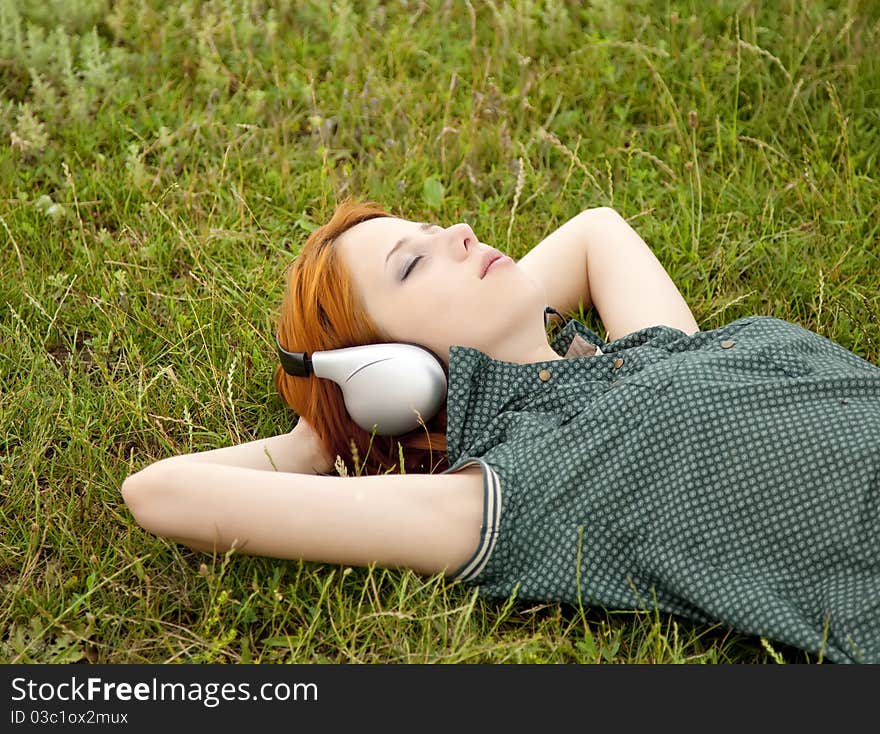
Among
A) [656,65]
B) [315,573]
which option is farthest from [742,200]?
[315,573]

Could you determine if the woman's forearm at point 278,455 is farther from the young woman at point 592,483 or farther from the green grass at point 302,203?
the green grass at point 302,203

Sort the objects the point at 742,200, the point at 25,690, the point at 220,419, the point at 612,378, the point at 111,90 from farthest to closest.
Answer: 1. the point at 111,90
2. the point at 742,200
3. the point at 220,419
4. the point at 612,378
5. the point at 25,690

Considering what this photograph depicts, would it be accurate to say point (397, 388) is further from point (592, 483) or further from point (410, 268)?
point (592, 483)

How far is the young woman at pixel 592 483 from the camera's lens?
3.07 metres

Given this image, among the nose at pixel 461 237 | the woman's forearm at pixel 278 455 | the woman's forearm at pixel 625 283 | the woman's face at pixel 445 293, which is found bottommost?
the woman's forearm at pixel 278 455

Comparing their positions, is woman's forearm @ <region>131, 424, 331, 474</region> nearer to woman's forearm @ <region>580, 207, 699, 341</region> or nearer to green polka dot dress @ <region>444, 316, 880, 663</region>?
green polka dot dress @ <region>444, 316, 880, 663</region>

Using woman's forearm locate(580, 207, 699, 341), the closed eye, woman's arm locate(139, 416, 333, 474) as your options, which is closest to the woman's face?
the closed eye

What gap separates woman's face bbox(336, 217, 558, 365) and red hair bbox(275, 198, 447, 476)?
6cm

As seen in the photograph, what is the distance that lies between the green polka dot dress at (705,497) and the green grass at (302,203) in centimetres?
17

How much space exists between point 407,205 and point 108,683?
2637 mm

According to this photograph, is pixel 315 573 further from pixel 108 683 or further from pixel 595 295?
pixel 595 295

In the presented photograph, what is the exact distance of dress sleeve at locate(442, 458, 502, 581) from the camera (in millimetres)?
3139

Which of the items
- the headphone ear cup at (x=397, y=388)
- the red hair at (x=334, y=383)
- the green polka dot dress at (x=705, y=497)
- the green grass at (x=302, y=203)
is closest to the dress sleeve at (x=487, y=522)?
the green polka dot dress at (x=705, y=497)

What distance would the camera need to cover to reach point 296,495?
3107mm
